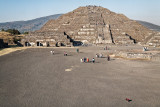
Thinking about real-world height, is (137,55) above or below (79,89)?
above

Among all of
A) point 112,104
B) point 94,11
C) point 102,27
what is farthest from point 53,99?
point 94,11

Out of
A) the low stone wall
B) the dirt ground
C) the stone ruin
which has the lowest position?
the dirt ground

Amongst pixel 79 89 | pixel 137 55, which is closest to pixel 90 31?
pixel 137 55

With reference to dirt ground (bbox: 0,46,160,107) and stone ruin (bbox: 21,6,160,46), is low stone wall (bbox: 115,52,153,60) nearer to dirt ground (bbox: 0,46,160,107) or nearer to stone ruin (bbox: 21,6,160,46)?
dirt ground (bbox: 0,46,160,107)

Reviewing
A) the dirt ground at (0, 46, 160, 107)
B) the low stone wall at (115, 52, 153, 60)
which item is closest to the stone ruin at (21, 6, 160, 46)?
the low stone wall at (115, 52, 153, 60)

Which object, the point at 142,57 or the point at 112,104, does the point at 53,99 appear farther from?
the point at 142,57

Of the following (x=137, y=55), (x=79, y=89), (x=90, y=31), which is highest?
(x=90, y=31)

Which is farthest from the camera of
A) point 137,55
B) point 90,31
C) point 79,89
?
point 90,31

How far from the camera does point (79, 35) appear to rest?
5006 centimetres

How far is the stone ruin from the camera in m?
43.1

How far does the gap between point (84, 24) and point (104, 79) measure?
45834mm

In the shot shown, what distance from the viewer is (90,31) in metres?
51.6

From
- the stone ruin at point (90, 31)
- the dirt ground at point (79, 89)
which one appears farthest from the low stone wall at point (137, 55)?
the stone ruin at point (90, 31)

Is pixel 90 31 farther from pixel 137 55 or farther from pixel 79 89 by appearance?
pixel 79 89
